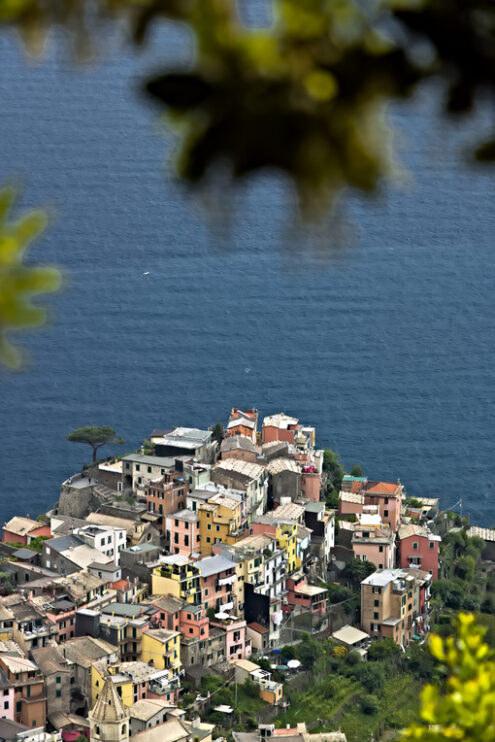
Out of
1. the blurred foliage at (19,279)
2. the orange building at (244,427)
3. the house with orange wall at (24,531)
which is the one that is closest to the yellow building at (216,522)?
the house with orange wall at (24,531)

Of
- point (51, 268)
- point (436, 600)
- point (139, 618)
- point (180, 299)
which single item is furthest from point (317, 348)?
point (51, 268)

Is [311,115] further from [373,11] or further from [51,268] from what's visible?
[51,268]

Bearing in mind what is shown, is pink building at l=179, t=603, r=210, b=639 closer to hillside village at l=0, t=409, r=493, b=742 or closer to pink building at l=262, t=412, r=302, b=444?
hillside village at l=0, t=409, r=493, b=742

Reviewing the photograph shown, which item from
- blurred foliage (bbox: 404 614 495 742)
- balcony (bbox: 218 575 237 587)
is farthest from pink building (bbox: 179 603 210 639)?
blurred foliage (bbox: 404 614 495 742)

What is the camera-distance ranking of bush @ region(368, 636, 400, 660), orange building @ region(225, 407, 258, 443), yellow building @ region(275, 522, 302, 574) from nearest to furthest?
bush @ region(368, 636, 400, 660) < yellow building @ region(275, 522, 302, 574) < orange building @ region(225, 407, 258, 443)

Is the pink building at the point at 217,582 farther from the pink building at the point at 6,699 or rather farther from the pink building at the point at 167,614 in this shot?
the pink building at the point at 6,699
